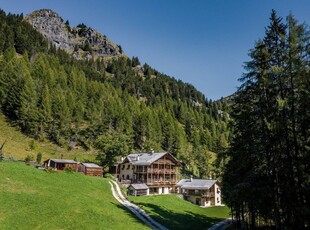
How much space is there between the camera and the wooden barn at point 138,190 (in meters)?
57.7

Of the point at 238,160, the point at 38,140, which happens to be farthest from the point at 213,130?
the point at 238,160

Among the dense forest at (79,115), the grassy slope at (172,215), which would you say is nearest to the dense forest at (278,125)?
the grassy slope at (172,215)

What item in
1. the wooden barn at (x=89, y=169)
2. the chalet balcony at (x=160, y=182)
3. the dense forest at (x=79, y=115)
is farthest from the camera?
the dense forest at (x=79, y=115)

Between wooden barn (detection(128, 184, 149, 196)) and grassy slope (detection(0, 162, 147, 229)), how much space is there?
1365 cm

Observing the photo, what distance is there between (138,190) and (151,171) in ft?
33.0

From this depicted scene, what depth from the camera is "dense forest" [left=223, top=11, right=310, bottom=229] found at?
2109cm

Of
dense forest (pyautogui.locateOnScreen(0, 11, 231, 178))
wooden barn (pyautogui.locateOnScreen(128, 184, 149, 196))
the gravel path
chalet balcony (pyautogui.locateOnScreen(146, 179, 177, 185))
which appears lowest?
the gravel path

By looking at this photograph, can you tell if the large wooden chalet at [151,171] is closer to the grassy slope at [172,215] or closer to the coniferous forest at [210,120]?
the coniferous forest at [210,120]

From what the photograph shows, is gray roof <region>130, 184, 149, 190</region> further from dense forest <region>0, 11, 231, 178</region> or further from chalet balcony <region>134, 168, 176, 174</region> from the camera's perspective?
dense forest <region>0, 11, 231, 178</region>

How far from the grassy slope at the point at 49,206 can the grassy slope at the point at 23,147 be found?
2845cm

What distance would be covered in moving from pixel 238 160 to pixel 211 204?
4504 cm

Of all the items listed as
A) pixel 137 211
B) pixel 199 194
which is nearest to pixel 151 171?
pixel 199 194

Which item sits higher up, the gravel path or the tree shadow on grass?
the gravel path

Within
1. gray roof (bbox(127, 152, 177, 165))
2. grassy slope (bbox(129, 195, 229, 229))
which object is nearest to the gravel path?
grassy slope (bbox(129, 195, 229, 229))
